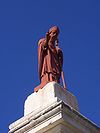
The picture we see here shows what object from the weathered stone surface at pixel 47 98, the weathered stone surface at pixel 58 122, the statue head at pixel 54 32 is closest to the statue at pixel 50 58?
the statue head at pixel 54 32

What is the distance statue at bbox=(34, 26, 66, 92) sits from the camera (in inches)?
281

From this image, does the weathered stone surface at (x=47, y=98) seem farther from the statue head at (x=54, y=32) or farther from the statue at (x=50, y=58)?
the statue head at (x=54, y=32)

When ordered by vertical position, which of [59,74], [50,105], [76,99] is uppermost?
[59,74]

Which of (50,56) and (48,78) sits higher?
(50,56)

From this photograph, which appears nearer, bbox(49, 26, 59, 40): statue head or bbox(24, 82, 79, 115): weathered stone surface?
bbox(24, 82, 79, 115): weathered stone surface

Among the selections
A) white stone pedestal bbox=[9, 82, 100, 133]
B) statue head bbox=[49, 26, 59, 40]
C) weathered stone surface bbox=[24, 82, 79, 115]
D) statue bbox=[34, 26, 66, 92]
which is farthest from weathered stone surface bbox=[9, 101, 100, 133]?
statue head bbox=[49, 26, 59, 40]

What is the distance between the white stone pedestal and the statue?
0.38 meters

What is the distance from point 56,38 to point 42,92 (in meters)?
1.35

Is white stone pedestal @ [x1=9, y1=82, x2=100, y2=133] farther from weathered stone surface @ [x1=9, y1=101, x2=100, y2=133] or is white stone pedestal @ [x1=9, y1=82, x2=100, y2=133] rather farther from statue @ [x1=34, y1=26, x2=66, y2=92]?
statue @ [x1=34, y1=26, x2=66, y2=92]

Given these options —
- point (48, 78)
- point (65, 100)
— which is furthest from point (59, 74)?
point (65, 100)

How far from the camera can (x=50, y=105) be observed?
6227 millimetres

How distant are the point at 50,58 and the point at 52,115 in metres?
1.61

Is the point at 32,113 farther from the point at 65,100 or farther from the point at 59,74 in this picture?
the point at 59,74

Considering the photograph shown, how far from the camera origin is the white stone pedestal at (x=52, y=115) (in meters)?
6.00
